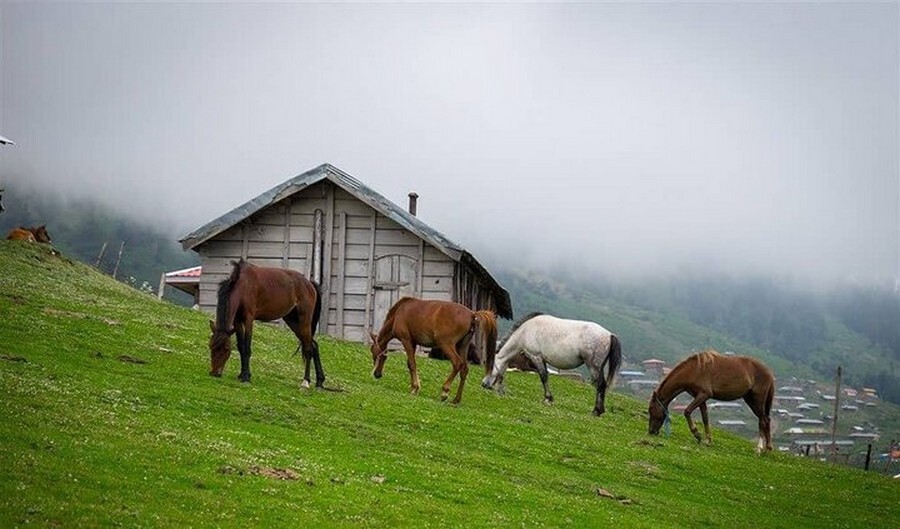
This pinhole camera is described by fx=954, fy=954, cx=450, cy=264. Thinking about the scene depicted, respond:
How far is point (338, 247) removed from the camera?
136ft

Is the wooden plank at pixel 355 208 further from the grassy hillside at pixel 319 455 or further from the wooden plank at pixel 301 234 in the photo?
the grassy hillside at pixel 319 455

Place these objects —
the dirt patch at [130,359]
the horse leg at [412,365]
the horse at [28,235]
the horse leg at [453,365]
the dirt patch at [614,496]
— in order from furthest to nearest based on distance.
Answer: the horse at [28,235], the horse leg at [412,365], the horse leg at [453,365], the dirt patch at [130,359], the dirt patch at [614,496]

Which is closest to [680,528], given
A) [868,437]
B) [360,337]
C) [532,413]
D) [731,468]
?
[731,468]

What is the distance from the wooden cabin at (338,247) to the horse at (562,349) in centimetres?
942

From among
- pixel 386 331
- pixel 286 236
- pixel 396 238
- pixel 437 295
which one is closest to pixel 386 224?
pixel 396 238

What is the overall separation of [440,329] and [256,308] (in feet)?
16.9

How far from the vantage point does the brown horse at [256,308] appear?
22.8 metres

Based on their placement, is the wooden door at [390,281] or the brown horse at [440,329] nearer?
the brown horse at [440,329]

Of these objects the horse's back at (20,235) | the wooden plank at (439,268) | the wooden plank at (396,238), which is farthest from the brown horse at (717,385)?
the horse's back at (20,235)

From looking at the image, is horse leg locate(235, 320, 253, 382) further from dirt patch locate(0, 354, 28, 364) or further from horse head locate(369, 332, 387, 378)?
horse head locate(369, 332, 387, 378)

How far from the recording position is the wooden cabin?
40688mm

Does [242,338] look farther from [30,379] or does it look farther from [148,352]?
[30,379]

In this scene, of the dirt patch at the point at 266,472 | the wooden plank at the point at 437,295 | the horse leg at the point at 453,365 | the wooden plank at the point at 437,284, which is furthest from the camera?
the wooden plank at the point at 437,284

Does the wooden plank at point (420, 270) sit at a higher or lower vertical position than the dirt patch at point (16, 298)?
higher
